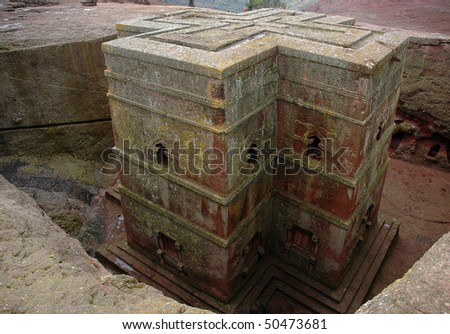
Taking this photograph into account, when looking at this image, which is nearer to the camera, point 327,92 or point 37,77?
point 327,92

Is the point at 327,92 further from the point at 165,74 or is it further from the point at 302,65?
the point at 165,74

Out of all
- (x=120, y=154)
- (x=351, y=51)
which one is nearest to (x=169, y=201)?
(x=120, y=154)

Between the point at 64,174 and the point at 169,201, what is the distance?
5.29 m

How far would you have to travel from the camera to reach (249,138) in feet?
22.4

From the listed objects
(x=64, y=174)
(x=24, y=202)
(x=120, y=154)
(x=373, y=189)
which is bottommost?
(x=64, y=174)

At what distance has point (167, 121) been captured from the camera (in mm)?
6734

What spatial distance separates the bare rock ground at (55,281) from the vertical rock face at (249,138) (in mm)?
2818

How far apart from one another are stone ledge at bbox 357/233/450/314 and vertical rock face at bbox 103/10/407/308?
3664mm

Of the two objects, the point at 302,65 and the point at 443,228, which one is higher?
the point at 302,65

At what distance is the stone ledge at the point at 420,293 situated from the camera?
2.70 meters

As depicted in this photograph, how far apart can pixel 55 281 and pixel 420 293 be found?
127 inches

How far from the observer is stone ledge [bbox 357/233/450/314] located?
270 centimetres
